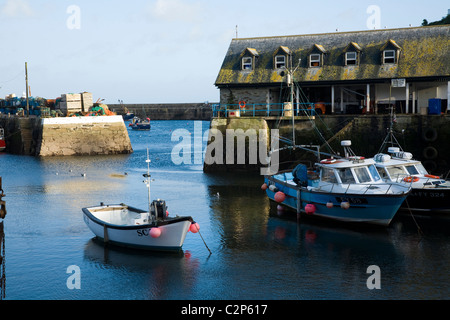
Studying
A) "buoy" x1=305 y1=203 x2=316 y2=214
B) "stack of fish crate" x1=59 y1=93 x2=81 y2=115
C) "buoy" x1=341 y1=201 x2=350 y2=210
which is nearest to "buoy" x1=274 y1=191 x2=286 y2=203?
"buoy" x1=305 y1=203 x2=316 y2=214

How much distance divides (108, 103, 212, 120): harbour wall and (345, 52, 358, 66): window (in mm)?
104764

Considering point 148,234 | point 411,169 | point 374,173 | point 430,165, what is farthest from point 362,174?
point 148,234

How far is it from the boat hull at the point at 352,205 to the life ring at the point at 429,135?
11.1 meters

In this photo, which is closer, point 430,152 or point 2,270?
point 2,270

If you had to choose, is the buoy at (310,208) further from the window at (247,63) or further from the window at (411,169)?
the window at (247,63)

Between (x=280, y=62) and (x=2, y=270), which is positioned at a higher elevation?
(x=280, y=62)

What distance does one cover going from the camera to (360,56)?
39469mm

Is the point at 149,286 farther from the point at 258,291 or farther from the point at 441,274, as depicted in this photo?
the point at 441,274

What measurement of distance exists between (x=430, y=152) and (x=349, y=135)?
5168mm

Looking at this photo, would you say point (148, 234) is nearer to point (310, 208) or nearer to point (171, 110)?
point (310, 208)

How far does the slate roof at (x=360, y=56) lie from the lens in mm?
37344

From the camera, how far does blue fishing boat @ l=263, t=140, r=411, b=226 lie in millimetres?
23812

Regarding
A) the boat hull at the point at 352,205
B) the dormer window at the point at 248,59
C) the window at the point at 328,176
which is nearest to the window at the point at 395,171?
the window at the point at 328,176
